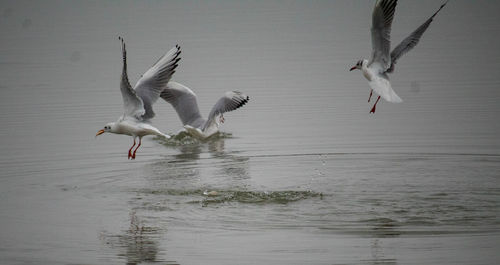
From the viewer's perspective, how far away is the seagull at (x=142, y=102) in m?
13.1

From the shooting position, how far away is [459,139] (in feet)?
50.1

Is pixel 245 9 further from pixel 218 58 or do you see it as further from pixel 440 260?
pixel 440 260

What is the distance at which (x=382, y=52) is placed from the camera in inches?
552

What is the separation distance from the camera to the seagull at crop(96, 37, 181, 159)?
1309 centimetres

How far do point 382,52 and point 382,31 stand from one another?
48 centimetres

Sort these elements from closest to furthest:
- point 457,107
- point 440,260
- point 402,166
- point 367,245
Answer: point 440,260 < point 367,245 < point 402,166 < point 457,107

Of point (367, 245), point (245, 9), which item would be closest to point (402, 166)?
point (367, 245)

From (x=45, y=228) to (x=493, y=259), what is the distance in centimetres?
482

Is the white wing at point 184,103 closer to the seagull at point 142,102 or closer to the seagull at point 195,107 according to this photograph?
the seagull at point 195,107

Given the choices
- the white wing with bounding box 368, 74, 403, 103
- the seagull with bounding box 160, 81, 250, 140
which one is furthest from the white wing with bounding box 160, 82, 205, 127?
the white wing with bounding box 368, 74, 403, 103

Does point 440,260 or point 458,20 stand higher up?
point 458,20

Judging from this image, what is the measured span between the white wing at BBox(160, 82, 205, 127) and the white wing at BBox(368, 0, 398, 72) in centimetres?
347

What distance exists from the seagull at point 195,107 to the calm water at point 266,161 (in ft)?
1.16

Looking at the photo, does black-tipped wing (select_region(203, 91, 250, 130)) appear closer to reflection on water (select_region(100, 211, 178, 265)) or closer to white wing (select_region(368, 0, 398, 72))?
white wing (select_region(368, 0, 398, 72))
